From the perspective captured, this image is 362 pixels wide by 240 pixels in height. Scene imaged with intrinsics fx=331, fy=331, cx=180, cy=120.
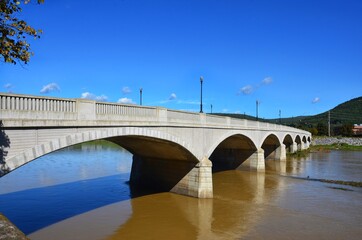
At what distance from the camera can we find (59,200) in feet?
66.4

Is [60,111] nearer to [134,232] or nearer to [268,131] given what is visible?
[134,232]

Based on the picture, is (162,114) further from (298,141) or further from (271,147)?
(298,141)

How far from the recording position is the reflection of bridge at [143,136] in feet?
34.8

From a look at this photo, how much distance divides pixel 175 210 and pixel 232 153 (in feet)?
67.6

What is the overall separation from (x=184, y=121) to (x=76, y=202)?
26.9 feet

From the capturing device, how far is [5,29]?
7219 millimetres

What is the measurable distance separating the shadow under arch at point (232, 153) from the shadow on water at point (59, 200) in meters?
14.5

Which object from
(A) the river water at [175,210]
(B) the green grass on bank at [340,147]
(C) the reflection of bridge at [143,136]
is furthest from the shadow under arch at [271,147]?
(B) the green grass on bank at [340,147]

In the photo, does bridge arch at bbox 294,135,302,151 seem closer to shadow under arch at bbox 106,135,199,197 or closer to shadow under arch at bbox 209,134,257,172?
shadow under arch at bbox 209,134,257,172

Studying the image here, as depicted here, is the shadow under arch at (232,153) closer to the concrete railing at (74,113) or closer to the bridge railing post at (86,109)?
the concrete railing at (74,113)

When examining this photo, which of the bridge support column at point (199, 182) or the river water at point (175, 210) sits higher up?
the bridge support column at point (199, 182)

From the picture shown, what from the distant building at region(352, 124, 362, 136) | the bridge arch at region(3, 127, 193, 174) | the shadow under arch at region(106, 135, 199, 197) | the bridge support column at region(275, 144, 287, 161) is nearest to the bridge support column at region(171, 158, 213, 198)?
the shadow under arch at region(106, 135, 199, 197)

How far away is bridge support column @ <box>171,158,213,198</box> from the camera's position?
71.4ft

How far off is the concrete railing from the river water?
16.7 ft
